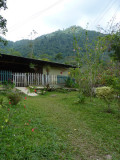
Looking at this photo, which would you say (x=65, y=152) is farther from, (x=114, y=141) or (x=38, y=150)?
(x=114, y=141)

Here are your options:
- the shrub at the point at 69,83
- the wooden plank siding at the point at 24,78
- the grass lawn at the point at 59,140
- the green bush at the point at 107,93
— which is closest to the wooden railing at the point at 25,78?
the wooden plank siding at the point at 24,78

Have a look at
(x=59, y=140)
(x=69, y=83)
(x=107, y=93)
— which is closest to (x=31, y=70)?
(x=69, y=83)

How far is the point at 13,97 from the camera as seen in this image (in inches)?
171

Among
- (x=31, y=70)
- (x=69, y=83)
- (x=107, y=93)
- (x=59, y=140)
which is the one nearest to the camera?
(x=59, y=140)

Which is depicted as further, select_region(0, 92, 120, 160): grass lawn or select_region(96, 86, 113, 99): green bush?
select_region(96, 86, 113, 99): green bush

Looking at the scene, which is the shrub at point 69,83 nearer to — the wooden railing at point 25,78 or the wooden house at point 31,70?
the wooden house at point 31,70

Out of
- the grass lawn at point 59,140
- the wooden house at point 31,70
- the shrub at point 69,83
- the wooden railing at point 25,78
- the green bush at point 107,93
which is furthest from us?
the shrub at point 69,83

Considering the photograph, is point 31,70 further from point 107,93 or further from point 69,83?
point 107,93

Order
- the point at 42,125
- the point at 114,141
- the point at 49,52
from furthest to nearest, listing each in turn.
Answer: the point at 49,52
the point at 42,125
the point at 114,141

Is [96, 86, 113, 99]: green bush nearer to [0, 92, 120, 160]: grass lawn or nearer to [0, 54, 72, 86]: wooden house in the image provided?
[0, 92, 120, 160]: grass lawn

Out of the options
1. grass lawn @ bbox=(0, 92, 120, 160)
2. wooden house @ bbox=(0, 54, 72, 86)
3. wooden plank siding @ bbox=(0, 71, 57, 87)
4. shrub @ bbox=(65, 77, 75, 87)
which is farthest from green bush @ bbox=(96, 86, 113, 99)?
shrub @ bbox=(65, 77, 75, 87)

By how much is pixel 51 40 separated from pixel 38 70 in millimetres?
28496

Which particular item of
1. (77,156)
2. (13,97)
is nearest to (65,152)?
(77,156)

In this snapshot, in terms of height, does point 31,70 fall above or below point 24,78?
above
